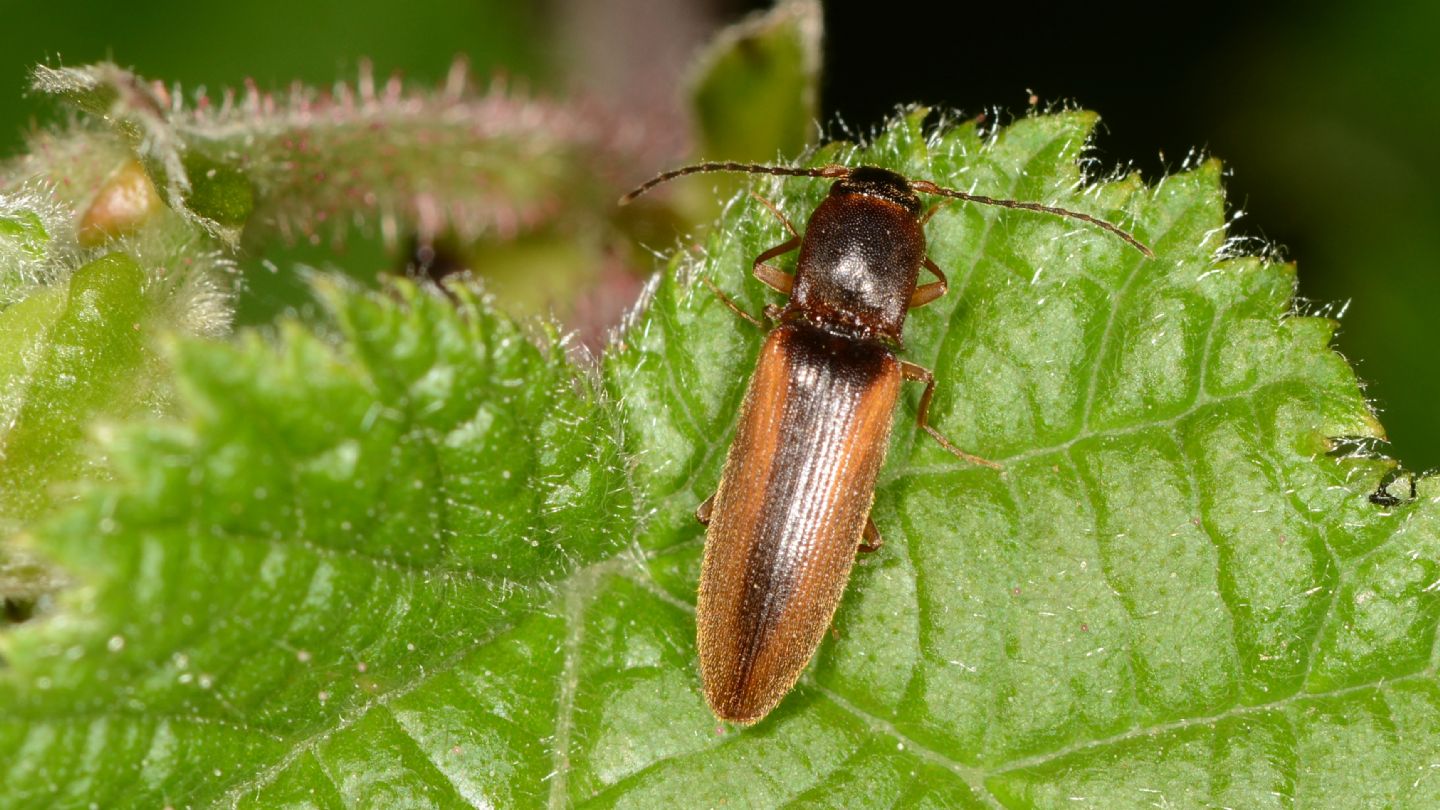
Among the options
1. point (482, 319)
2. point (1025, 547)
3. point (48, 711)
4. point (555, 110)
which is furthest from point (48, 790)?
point (555, 110)

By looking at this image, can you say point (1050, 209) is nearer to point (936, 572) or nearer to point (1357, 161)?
point (936, 572)

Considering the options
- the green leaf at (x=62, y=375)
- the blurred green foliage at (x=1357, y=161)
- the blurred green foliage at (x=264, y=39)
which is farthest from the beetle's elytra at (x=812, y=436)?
the blurred green foliage at (x=264, y=39)

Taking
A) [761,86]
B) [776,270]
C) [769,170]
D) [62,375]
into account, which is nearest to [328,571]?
[62,375]

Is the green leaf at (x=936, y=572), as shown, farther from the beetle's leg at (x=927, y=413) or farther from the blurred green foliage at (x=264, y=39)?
the blurred green foliage at (x=264, y=39)

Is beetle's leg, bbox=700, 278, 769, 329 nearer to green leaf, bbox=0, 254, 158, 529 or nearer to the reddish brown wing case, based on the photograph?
the reddish brown wing case

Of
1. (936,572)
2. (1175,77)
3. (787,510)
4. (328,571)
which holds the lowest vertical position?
(328,571)

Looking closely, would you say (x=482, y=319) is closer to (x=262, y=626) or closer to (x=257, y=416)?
(x=257, y=416)

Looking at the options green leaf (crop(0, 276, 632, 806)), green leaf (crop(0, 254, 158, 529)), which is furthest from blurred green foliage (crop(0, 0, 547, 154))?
green leaf (crop(0, 276, 632, 806))
